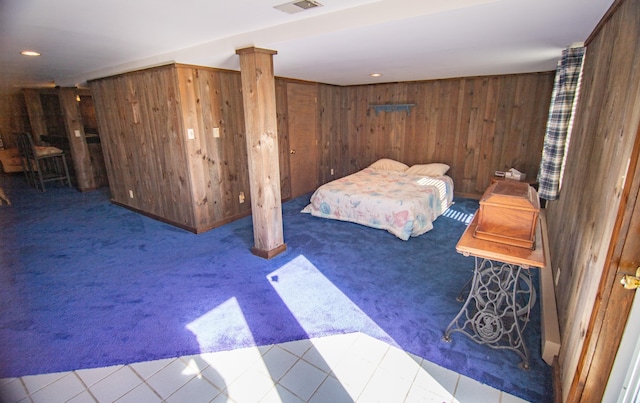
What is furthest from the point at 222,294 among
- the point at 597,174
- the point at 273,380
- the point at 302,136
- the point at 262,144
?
the point at 302,136

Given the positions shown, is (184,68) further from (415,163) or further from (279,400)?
(415,163)

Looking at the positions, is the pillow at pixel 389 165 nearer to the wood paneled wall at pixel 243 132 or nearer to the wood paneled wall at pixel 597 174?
the wood paneled wall at pixel 243 132

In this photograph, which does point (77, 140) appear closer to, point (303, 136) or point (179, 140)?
point (179, 140)

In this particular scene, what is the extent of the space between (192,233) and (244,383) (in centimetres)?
257

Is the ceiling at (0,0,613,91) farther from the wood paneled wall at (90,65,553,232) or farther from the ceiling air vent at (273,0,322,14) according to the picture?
the wood paneled wall at (90,65,553,232)

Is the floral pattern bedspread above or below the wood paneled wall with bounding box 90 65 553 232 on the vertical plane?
below

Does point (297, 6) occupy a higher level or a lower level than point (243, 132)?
higher

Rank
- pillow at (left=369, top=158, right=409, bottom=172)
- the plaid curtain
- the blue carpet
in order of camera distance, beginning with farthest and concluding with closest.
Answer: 1. pillow at (left=369, top=158, right=409, bottom=172)
2. the plaid curtain
3. the blue carpet

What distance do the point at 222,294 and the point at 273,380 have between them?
3.41 ft

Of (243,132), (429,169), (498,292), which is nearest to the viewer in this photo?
(498,292)

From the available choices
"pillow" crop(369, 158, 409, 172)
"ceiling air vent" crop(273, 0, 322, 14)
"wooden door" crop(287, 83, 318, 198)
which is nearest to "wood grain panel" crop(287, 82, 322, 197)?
"wooden door" crop(287, 83, 318, 198)

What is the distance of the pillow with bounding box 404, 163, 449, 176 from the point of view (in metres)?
5.10

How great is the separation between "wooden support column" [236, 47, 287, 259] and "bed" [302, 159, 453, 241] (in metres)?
1.18

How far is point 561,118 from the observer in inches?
104
